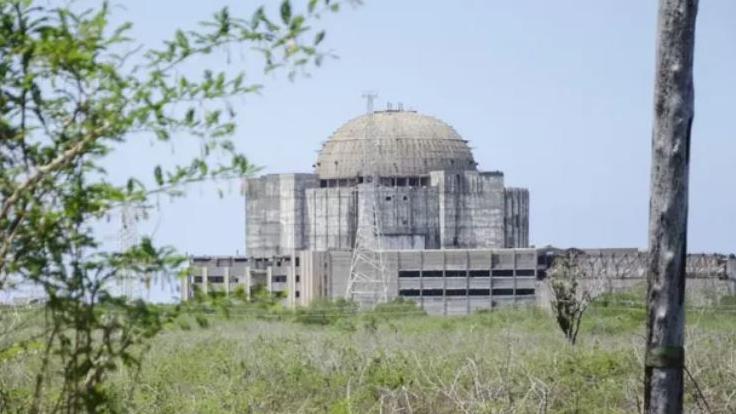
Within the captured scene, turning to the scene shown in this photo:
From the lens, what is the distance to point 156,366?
16656 millimetres

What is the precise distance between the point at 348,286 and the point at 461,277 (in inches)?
165

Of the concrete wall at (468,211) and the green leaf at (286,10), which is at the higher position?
the concrete wall at (468,211)

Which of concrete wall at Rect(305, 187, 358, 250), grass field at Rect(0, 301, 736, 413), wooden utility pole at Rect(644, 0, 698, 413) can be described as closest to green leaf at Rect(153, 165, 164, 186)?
wooden utility pole at Rect(644, 0, 698, 413)

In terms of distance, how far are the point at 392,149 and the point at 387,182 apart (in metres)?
1.51

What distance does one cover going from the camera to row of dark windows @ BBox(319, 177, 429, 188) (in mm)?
79562

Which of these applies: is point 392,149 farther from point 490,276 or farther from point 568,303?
point 568,303

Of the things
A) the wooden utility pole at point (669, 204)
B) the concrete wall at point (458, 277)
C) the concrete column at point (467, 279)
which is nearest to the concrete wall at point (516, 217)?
the concrete wall at point (458, 277)

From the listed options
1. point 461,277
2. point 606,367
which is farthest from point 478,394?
point 461,277

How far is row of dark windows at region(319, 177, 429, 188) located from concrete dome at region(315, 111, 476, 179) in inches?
7.6

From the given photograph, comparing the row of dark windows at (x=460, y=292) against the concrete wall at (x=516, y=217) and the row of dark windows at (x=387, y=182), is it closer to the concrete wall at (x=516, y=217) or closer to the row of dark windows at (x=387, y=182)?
the concrete wall at (x=516, y=217)

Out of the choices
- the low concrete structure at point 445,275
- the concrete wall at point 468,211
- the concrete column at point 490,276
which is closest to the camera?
the low concrete structure at point 445,275

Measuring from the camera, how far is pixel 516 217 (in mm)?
79812

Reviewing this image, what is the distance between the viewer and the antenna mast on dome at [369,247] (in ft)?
219

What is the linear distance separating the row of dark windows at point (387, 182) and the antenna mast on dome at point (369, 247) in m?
0.68
